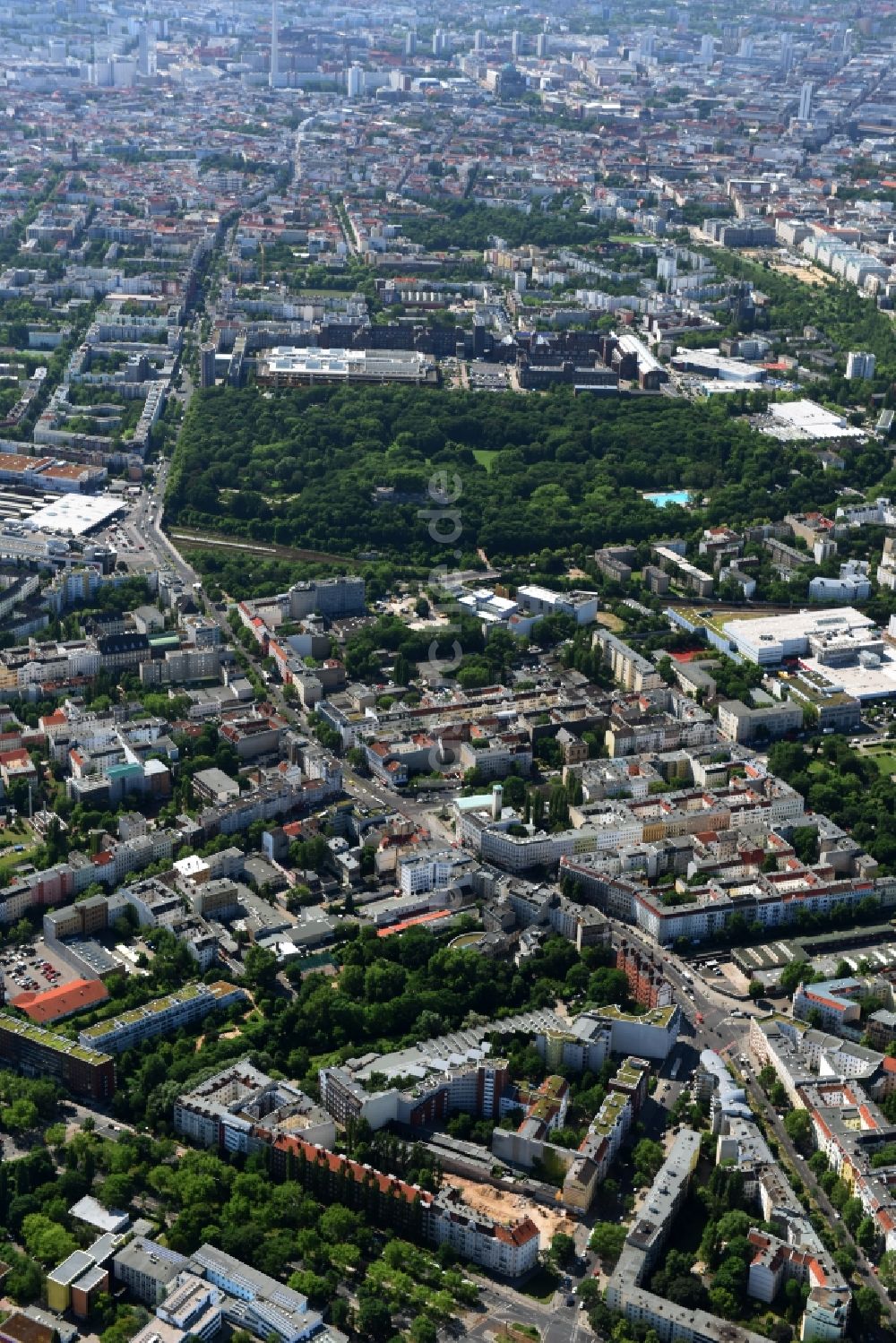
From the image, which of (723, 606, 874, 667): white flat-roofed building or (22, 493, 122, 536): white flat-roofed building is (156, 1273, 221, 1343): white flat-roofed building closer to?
(723, 606, 874, 667): white flat-roofed building

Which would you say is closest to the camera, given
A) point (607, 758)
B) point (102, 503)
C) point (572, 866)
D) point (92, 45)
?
point (572, 866)

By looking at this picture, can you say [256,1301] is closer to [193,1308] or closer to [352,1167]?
[193,1308]

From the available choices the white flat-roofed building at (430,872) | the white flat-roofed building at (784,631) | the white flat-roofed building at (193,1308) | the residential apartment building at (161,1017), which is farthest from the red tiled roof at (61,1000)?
the white flat-roofed building at (784,631)

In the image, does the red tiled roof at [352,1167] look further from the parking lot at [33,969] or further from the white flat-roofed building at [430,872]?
the white flat-roofed building at [430,872]

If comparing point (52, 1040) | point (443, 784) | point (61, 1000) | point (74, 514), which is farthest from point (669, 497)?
point (52, 1040)

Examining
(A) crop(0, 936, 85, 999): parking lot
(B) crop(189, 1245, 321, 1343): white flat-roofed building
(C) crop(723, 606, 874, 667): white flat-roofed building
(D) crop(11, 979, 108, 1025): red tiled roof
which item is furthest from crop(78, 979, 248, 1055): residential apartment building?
(C) crop(723, 606, 874, 667): white flat-roofed building

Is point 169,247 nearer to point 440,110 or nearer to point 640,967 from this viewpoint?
point 440,110

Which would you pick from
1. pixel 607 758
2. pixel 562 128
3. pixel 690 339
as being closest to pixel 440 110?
pixel 562 128
